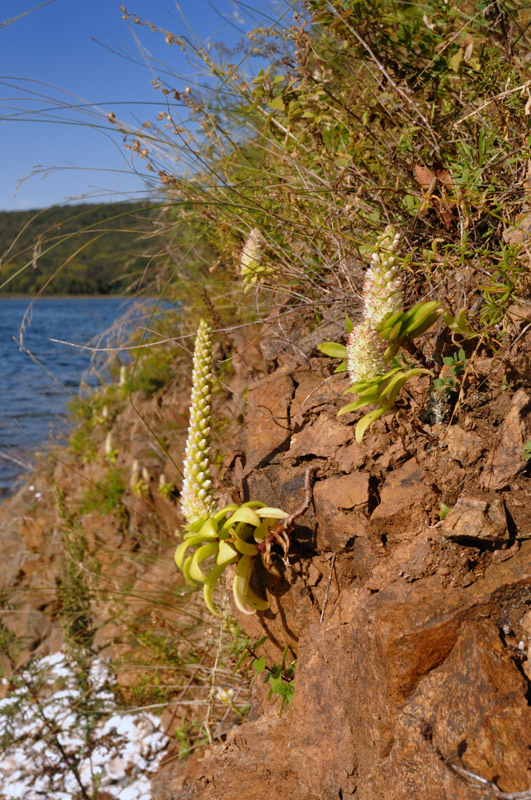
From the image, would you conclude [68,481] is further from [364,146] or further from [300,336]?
[364,146]

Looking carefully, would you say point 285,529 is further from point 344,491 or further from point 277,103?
point 277,103

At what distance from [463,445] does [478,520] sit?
0.86 ft

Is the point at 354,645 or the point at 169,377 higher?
the point at 169,377

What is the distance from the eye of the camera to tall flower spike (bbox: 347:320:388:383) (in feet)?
5.63

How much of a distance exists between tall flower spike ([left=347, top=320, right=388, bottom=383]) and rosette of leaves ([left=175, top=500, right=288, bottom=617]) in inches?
20.0

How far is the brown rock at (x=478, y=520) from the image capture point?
1.50m

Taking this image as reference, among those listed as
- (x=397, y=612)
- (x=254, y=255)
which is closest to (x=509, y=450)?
(x=397, y=612)

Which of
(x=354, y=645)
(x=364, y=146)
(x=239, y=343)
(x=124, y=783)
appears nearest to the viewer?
(x=354, y=645)

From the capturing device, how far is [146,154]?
8.15 feet

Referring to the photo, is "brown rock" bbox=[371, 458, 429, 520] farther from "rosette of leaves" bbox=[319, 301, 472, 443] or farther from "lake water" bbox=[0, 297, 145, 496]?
"lake water" bbox=[0, 297, 145, 496]

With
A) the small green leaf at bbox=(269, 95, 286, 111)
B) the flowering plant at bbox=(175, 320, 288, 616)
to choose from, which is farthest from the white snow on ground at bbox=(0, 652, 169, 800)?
the small green leaf at bbox=(269, 95, 286, 111)

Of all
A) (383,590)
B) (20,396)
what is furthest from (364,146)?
(20,396)

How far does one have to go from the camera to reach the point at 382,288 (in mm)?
1764

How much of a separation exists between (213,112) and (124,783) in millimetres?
3732
